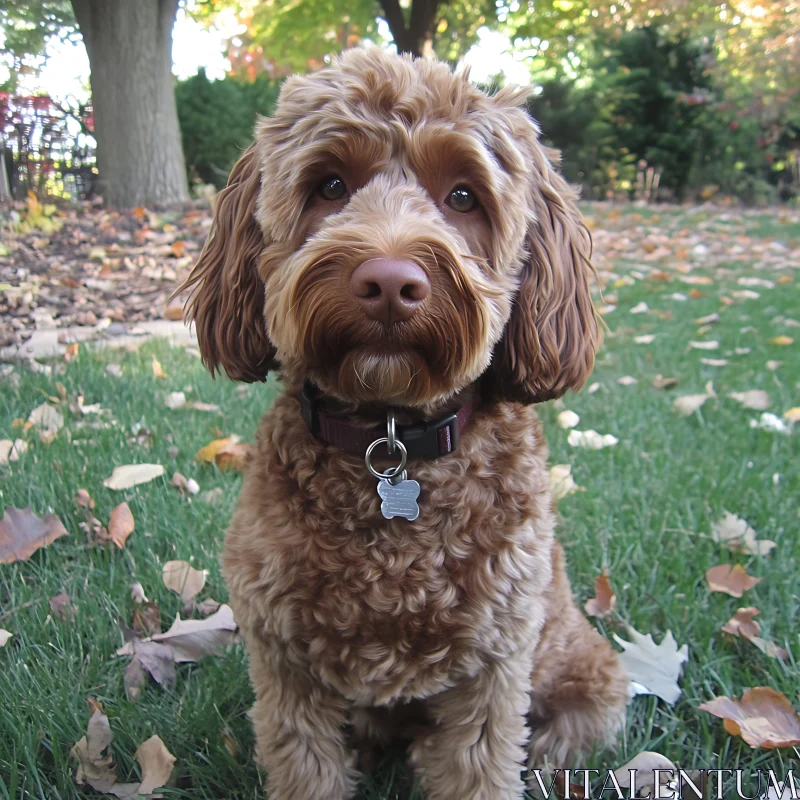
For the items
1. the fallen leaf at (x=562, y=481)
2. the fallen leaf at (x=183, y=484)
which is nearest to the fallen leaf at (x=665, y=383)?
the fallen leaf at (x=562, y=481)

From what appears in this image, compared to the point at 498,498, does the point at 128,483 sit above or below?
below

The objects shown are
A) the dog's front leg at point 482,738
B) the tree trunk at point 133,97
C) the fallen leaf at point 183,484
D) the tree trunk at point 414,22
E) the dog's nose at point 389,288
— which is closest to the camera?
the dog's nose at point 389,288

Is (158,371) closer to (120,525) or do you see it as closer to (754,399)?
(120,525)

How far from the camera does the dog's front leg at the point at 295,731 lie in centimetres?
185

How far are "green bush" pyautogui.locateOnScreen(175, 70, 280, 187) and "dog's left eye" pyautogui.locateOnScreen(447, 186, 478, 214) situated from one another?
989 cm

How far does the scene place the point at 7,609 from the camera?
2361 mm

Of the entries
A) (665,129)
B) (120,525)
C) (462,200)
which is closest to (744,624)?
(462,200)

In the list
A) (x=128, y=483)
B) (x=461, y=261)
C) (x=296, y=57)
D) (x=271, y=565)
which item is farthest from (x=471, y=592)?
(x=296, y=57)

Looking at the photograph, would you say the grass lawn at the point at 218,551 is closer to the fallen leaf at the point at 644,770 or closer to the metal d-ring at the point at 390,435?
the fallen leaf at the point at 644,770

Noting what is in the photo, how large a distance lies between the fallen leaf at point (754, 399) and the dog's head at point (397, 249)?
9.31 ft

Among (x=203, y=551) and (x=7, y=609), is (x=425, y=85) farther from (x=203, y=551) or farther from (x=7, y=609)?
(x=7, y=609)

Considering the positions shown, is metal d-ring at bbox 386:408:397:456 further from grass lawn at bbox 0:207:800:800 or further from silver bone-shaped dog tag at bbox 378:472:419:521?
grass lawn at bbox 0:207:800:800

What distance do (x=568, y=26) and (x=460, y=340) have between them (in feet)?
64.0

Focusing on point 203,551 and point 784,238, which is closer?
point 203,551
